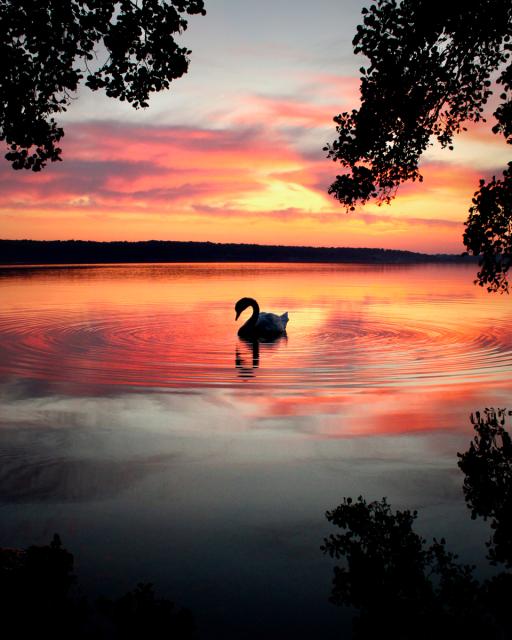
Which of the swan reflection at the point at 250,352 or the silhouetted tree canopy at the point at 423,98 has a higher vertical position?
the silhouetted tree canopy at the point at 423,98

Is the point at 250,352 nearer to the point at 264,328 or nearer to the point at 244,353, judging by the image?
the point at 244,353

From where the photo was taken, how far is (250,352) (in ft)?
62.7

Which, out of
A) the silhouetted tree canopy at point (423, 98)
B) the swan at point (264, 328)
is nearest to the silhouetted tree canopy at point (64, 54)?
the silhouetted tree canopy at point (423, 98)

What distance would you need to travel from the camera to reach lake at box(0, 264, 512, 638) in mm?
5922

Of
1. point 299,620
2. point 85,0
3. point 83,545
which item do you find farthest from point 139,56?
point 299,620

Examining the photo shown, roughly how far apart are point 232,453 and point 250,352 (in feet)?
32.1

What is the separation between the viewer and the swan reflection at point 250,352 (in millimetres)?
16047

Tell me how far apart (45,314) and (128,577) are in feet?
79.1

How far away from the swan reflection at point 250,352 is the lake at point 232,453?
0.10 metres

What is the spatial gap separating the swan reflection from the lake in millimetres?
101

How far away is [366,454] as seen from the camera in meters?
9.34

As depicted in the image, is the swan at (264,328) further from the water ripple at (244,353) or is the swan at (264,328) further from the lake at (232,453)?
the lake at (232,453)

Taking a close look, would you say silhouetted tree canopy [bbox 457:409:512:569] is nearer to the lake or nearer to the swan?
the lake

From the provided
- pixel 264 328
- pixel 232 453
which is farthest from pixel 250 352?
pixel 232 453
